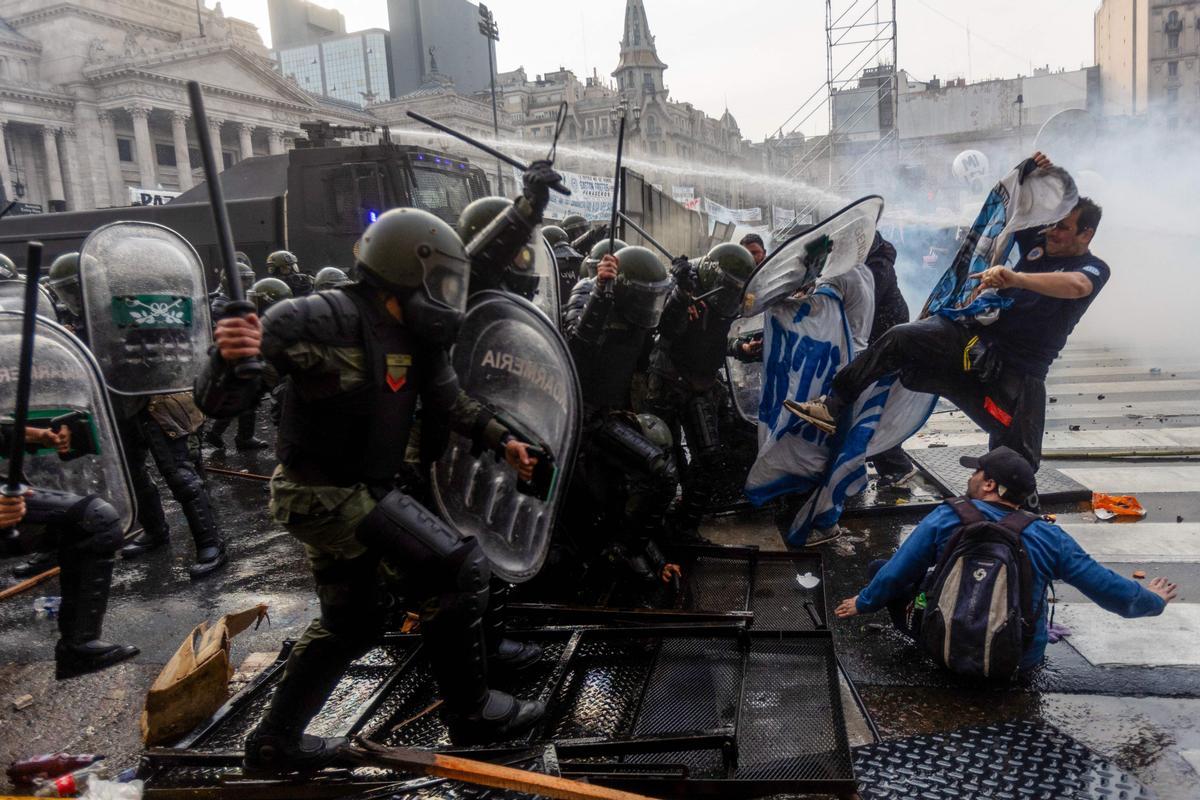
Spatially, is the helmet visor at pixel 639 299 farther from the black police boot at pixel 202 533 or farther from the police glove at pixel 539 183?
the black police boot at pixel 202 533

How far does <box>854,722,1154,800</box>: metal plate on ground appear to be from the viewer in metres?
2.48

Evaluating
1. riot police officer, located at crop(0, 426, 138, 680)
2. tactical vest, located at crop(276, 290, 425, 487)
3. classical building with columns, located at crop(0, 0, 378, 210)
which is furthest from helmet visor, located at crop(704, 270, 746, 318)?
classical building with columns, located at crop(0, 0, 378, 210)

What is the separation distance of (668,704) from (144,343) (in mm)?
3509

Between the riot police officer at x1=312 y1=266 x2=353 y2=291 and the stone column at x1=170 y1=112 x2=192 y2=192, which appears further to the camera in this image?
the stone column at x1=170 y1=112 x2=192 y2=192

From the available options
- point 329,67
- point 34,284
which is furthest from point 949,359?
point 329,67

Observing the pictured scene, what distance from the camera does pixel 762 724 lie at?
293cm

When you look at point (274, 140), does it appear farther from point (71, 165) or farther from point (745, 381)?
point (745, 381)

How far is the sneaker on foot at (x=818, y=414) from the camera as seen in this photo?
4.64 metres

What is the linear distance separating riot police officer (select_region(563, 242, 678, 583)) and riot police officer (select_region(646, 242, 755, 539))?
2.02 feet

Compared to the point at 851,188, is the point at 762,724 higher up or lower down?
lower down

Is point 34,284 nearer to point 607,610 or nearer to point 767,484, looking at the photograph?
point 607,610

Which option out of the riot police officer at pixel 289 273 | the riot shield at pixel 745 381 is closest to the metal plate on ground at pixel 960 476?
the riot shield at pixel 745 381

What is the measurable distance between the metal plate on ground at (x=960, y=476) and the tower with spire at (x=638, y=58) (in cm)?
8314

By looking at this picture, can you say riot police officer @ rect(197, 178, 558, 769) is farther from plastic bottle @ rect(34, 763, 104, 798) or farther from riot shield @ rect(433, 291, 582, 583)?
plastic bottle @ rect(34, 763, 104, 798)
